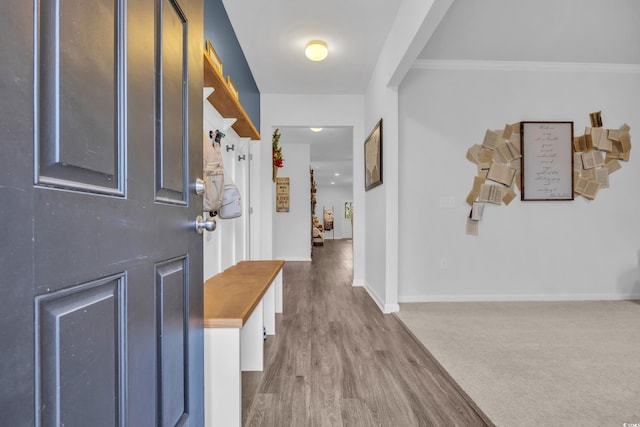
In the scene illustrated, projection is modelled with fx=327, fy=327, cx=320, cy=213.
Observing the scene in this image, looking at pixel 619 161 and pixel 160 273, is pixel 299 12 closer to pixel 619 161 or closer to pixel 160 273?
pixel 160 273

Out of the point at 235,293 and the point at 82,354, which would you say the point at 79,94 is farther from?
the point at 235,293

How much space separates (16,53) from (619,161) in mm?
4624

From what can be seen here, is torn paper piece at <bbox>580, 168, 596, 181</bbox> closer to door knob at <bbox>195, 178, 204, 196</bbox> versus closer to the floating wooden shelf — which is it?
the floating wooden shelf

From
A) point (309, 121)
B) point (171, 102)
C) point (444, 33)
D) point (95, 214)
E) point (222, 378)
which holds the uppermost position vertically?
point (444, 33)

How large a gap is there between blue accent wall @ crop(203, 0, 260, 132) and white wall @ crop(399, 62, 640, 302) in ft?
5.29

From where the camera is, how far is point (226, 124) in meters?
2.52

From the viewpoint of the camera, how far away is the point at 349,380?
173cm

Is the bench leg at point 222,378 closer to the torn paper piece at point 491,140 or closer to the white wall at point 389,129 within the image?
the white wall at point 389,129

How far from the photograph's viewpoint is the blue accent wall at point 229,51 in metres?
2.20

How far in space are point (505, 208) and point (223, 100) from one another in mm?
2894

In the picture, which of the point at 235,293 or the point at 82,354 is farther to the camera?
the point at 235,293

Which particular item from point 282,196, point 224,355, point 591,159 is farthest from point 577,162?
point 282,196

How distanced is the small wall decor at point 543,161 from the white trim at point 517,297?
2.23ft

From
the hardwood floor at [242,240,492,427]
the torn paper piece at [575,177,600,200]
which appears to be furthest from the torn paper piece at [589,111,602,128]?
the hardwood floor at [242,240,492,427]
